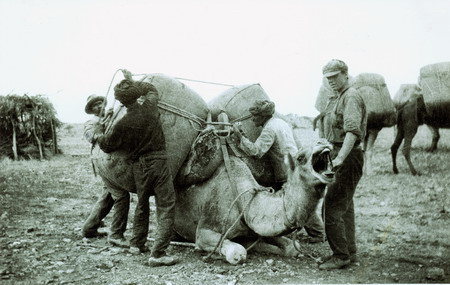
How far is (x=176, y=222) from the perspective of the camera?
6.48 metres

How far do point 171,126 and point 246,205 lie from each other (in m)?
1.38

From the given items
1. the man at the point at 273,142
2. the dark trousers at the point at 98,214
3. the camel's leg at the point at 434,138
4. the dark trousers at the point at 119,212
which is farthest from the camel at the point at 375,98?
the dark trousers at the point at 119,212

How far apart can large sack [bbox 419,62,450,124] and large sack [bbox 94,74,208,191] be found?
664 centimetres

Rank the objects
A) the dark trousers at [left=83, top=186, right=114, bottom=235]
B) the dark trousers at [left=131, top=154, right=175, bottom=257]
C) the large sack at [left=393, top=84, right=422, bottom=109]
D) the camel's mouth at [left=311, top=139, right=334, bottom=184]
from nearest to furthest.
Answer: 1. the camel's mouth at [left=311, top=139, right=334, bottom=184]
2. the dark trousers at [left=131, top=154, right=175, bottom=257]
3. the dark trousers at [left=83, top=186, right=114, bottom=235]
4. the large sack at [left=393, top=84, right=422, bottom=109]

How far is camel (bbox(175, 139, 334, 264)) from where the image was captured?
16.8 feet

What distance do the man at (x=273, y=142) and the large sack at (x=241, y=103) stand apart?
159 mm

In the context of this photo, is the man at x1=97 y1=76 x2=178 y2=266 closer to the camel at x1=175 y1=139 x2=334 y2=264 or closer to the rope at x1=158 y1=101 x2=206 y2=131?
the rope at x1=158 y1=101 x2=206 y2=131

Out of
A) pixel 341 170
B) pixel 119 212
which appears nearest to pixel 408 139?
pixel 341 170

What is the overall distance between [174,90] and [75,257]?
2468 mm

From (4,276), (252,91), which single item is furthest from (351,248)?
(4,276)

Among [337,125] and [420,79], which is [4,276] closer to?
[337,125]

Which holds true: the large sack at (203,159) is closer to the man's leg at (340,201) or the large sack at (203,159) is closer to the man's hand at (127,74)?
the man's hand at (127,74)

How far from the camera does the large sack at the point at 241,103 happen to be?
6.77 m

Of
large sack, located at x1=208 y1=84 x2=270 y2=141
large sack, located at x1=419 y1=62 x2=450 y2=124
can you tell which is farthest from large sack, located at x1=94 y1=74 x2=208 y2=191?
large sack, located at x1=419 y1=62 x2=450 y2=124
